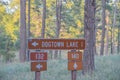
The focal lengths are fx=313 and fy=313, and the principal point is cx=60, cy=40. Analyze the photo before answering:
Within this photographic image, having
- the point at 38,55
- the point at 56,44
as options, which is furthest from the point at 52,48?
the point at 38,55

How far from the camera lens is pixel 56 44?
7.55m

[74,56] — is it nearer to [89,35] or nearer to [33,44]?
[33,44]

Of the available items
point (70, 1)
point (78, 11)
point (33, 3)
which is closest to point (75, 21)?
point (78, 11)

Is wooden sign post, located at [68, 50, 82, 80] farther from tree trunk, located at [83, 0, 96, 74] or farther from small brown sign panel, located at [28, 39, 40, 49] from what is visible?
tree trunk, located at [83, 0, 96, 74]

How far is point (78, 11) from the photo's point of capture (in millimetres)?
46375

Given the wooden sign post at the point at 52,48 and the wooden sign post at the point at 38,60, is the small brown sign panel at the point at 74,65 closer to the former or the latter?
the wooden sign post at the point at 52,48

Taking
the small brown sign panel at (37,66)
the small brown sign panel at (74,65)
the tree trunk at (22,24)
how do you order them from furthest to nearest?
the tree trunk at (22,24), the small brown sign panel at (74,65), the small brown sign panel at (37,66)

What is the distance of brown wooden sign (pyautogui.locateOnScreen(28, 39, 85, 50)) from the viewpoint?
748 centimetres

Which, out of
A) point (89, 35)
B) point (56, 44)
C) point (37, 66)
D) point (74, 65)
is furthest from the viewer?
point (89, 35)

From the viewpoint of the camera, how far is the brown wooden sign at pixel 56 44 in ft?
24.6

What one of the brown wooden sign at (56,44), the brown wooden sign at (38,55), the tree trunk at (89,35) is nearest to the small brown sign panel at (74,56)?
the brown wooden sign at (56,44)

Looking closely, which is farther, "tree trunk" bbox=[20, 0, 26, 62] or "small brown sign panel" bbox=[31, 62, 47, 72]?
"tree trunk" bbox=[20, 0, 26, 62]

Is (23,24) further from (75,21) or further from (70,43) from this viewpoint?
(75,21)

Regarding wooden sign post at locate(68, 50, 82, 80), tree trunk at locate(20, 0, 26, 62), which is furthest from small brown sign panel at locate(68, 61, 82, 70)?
tree trunk at locate(20, 0, 26, 62)
